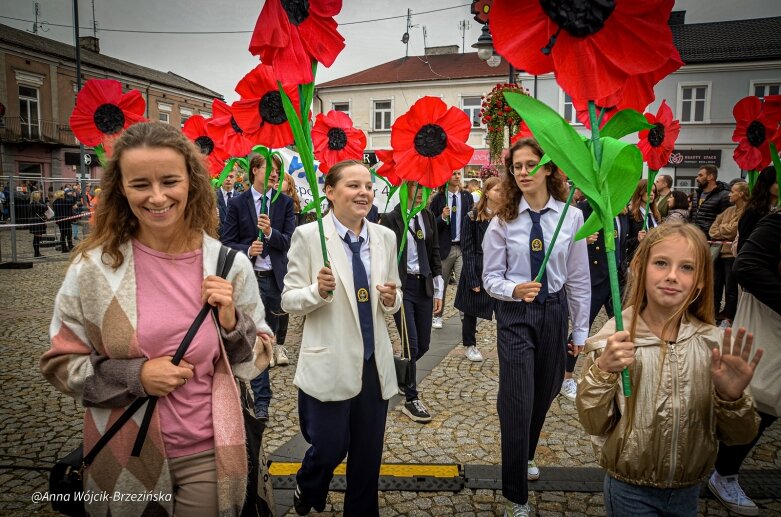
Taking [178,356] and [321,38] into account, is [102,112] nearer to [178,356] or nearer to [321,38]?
[321,38]

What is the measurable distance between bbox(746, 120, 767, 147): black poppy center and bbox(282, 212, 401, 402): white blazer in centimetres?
366

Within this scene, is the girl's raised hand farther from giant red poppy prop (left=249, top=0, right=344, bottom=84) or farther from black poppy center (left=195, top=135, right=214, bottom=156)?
black poppy center (left=195, top=135, right=214, bottom=156)

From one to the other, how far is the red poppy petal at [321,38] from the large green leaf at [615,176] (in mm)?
1211

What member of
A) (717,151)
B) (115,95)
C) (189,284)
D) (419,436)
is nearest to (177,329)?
(189,284)

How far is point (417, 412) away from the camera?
14.3 feet

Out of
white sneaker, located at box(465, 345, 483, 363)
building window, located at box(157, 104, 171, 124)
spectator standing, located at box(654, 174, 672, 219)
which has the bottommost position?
white sneaker, located at box(465, 345, 483, 363)

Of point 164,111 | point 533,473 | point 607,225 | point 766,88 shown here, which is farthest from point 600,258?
point 164,111

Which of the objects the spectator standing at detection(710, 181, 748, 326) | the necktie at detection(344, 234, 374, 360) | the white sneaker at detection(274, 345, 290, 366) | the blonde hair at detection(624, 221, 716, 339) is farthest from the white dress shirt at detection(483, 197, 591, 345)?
the spectator standing at detection(710, 181, 748, 326)

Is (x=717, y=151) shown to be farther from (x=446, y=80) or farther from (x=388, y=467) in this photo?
(x=388, y=467)

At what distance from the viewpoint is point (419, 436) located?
407 cm

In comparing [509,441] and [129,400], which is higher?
[129,400]

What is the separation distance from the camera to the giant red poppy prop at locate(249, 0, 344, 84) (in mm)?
2051

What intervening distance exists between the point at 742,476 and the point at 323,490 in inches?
110

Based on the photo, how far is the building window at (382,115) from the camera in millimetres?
32625
